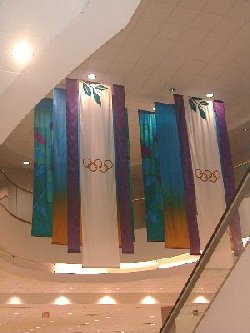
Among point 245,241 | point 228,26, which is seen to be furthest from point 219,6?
point 245,241

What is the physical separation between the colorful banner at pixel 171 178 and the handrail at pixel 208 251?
3.98 m

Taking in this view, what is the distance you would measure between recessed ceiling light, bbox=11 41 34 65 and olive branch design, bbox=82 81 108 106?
7.20 meters

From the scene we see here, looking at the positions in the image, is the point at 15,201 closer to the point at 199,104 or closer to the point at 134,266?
the point at 134,266

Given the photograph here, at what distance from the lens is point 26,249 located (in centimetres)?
1349

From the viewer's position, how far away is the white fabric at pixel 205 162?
11242 millimetres

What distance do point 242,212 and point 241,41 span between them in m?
6.42

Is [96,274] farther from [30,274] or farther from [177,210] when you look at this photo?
[177,210]

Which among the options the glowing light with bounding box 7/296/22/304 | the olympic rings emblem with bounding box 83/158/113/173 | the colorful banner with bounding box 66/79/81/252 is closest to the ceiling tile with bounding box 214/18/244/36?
the colorful banner with bounding box 66/79/81/252

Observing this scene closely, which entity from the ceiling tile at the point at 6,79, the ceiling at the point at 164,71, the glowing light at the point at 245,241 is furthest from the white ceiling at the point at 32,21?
the ceiling at the point at 164,71

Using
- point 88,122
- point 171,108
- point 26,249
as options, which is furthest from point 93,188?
point 26,249

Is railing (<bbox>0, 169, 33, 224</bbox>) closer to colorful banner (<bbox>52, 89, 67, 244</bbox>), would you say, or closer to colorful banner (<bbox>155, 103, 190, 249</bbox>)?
colorful banner (<bbox>52, 89, 67, 244</bbox>)

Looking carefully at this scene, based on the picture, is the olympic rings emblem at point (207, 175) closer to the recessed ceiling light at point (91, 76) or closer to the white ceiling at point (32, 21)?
the recessed ceiling light at point (91, 76)

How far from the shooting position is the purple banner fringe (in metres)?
10.9

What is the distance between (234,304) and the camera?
5.57 m
